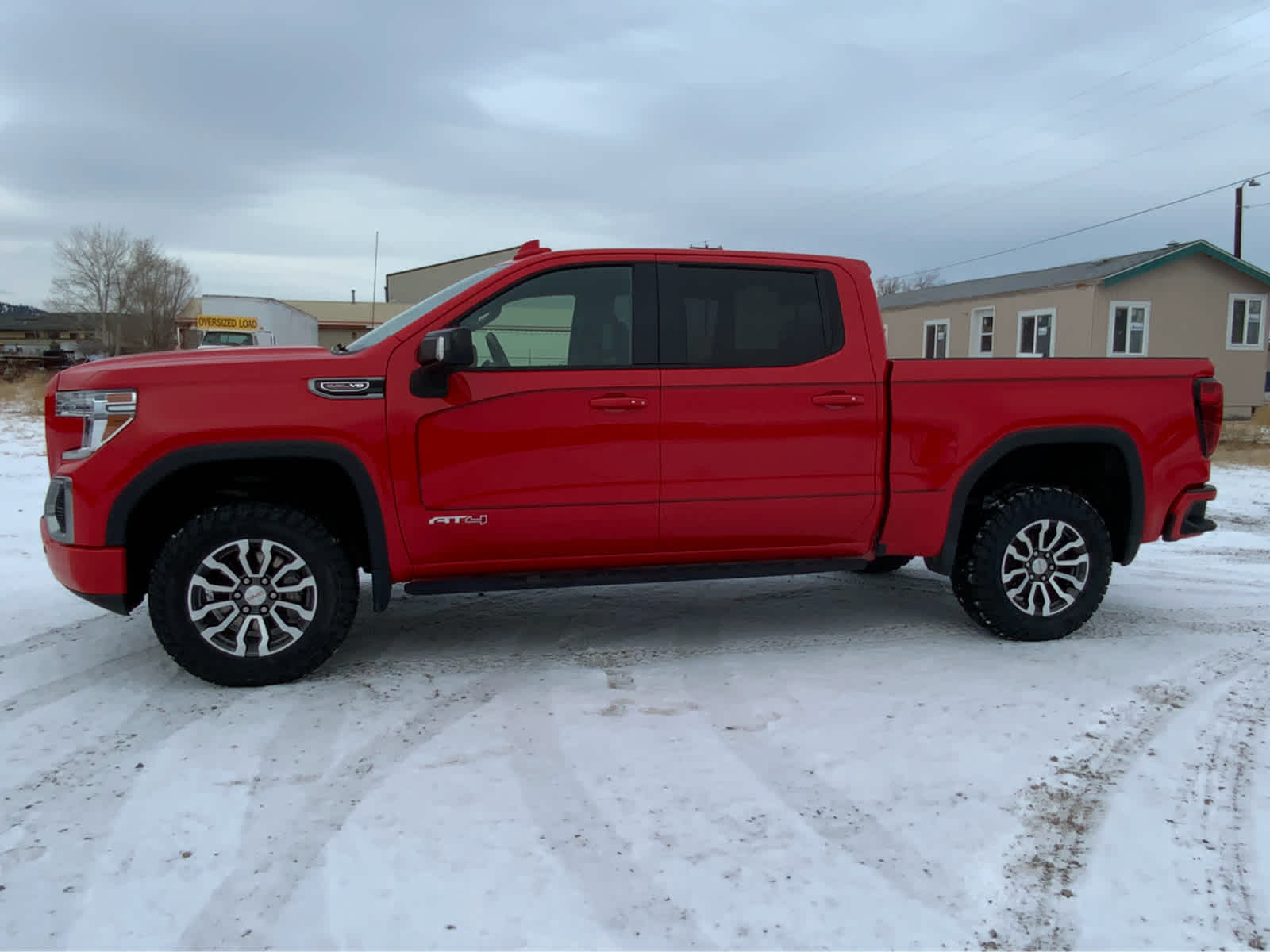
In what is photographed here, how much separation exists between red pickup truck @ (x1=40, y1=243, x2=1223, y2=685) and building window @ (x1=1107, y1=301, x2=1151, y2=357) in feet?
66.0

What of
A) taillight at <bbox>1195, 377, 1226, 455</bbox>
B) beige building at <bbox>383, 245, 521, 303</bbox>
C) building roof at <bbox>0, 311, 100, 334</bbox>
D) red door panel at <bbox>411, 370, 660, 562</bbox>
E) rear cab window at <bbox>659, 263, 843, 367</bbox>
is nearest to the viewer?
red door panel at <bbox>411, 370, 660, 562</bbox>

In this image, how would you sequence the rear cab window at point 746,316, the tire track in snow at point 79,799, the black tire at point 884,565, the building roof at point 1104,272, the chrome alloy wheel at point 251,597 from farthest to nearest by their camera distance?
1. the building roof at point 1104,272
2. the black tire at point 884,565
3. the rear cab window at point 746,316
4. the chrome alloy wheel at point 251,597
5. the tire track in snow at point 79,799

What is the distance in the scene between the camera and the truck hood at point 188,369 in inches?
149

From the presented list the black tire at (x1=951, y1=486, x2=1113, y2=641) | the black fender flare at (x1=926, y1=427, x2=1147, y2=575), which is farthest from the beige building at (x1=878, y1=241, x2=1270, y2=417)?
the black tire at (x1=951, y1=486, x2=1113, y2=641)

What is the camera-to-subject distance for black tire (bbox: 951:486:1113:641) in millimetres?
4633

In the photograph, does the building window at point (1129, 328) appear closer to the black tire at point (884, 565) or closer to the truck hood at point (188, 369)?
the black tire at point (884, 565)

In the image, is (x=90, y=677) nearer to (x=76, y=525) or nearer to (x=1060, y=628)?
(x=76, y=525)

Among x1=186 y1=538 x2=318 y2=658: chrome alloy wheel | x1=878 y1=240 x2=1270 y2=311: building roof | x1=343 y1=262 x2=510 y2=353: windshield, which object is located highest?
x1=878 y1=240 x2=1270 y2=311: building roof

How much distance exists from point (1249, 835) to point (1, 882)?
11.6ft

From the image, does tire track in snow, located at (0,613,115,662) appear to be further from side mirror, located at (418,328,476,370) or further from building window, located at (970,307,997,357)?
building window, located at (970,307,997,357)

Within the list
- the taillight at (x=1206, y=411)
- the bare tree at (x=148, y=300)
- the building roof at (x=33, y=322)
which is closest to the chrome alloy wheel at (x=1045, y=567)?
the taillight at (x=1206, y=411)

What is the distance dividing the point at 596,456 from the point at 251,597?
5.18 ft

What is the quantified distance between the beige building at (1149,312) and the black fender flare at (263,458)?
20.8 meters

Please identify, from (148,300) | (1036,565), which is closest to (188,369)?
(1036,565)
